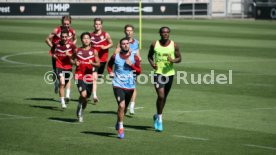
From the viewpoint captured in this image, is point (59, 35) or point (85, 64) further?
point (59, 35)

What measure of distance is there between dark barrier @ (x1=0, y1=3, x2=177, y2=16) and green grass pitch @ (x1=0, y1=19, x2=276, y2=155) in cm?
2363

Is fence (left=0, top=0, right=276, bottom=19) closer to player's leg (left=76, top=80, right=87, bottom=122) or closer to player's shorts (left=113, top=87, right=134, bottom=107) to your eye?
player's leg (left=76, top=80, right=87, bottom=122)

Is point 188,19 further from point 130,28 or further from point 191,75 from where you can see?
point 130,28

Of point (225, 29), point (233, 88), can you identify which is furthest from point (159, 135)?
point (225, 29)

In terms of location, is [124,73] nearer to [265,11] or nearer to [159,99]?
[159,99]

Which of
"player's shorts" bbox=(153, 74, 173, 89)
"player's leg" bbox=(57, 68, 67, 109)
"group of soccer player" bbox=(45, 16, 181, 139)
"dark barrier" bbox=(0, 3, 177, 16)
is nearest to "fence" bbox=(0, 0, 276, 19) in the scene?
"dark barrier" bbox=(0, 3, 177, 16)

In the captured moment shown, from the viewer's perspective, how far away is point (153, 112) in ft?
64.3

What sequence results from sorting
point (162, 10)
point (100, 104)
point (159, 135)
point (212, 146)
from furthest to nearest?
point (162, 10) → point (100, 104) → point (159, 135) → point (212, 146)

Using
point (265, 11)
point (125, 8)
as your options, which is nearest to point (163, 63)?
point (125, 8)

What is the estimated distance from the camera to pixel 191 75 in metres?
27.8

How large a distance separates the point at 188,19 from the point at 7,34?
25.0 m

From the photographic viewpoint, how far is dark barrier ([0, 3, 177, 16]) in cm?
6041

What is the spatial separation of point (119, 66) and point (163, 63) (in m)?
1.47

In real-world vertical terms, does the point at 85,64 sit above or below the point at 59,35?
below
